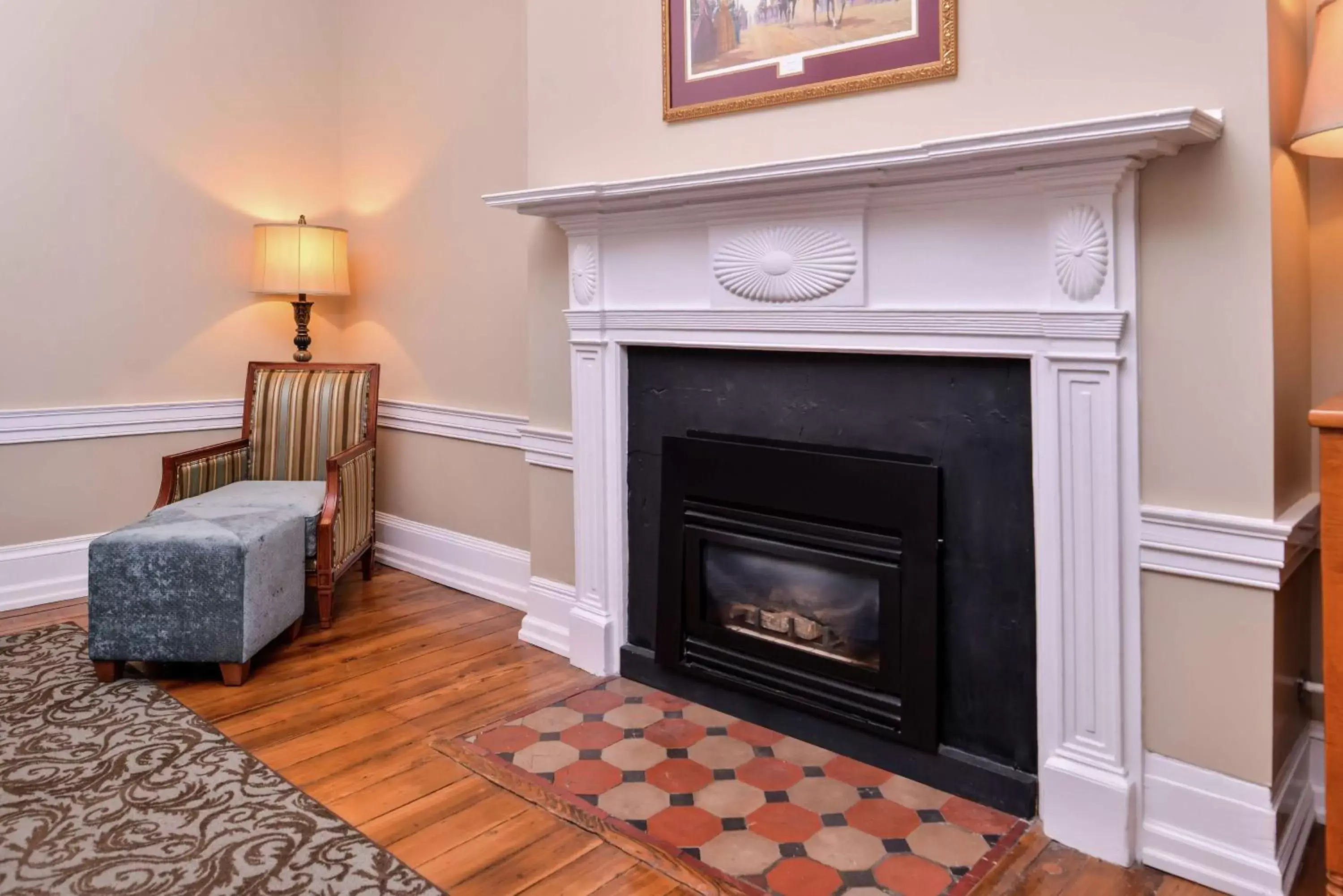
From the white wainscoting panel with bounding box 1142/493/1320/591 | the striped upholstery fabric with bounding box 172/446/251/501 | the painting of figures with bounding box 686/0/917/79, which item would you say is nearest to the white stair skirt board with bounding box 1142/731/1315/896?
the white wainscoting panel with bounding box 1142/493/1320/591

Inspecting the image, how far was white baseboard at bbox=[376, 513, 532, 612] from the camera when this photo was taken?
12.0 feet

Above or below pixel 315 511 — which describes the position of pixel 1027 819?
below

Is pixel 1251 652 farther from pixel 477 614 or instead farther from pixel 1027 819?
pixel 477 614

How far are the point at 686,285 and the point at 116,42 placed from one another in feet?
8.81

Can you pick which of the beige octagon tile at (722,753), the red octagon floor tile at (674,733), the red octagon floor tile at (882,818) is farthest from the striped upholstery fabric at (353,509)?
the red octagon floor tile at (882,818)

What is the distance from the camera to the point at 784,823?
2.07m

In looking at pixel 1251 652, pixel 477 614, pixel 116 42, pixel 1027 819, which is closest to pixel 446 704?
pixel 477 614

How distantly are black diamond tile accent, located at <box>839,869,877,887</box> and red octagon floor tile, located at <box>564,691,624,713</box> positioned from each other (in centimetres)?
95

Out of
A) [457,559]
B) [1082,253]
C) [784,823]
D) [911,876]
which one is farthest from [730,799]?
[457,559]

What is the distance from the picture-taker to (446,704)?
2.73 meters

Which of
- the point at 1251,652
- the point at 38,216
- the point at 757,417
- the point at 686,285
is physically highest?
the point at 38,216

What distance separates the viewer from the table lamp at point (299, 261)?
3.93 metres

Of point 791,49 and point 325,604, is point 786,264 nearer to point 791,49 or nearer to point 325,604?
point 791,49

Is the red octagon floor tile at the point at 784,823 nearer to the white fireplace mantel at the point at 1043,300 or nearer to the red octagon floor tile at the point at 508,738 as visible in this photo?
the white fireplace mantel at the point at 1043,300
